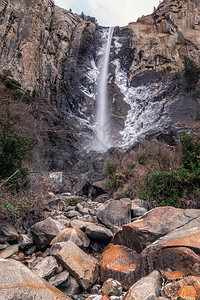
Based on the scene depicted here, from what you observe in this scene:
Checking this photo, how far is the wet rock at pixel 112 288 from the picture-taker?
107 inches

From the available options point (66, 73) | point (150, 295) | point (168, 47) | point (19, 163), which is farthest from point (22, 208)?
point (168, 47)

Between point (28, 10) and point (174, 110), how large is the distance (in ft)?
84.6

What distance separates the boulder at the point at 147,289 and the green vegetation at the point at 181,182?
3.60 meters

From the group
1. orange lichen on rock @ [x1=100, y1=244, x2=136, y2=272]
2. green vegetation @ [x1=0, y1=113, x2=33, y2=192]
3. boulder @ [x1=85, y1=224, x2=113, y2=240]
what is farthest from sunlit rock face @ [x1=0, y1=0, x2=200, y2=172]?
orange lichen on rock @ [x1=100, y1=244, x2=136, y2=272]

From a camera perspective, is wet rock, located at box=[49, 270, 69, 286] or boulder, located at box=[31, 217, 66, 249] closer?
wet rock, located at box=[49, 270, 69, 286]

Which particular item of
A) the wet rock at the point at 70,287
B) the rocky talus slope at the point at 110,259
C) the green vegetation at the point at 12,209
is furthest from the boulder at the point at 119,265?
the green vegetation at the point at 12,209

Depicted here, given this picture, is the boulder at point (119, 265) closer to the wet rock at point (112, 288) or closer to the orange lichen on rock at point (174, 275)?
the wet rock at point (112, 288)

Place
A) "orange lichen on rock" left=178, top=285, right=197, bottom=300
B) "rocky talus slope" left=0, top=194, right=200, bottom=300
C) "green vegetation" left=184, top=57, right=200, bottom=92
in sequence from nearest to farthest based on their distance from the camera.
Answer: "orange lichen on rock" left=178, top=285, right=197, bottom=300 < "rocky talus slope" left=0, top=194, right=200, bottom=300 < "green vegetation" left=184, top=57, right=200, bottom=92

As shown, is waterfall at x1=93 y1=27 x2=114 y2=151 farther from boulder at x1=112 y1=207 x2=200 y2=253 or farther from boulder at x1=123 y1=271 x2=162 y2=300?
boulder at x1=123 y1=271 x2=162 y2=300

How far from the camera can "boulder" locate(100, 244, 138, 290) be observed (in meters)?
2.86

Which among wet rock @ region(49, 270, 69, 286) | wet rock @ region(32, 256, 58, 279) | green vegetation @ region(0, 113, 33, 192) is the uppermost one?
green vegetation @ region(0, 113, 33, 192)

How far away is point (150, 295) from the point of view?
6.44 ft

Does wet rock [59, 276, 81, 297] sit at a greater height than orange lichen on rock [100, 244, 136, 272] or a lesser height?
lesser

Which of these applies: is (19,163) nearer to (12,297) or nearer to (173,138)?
(12,297)
